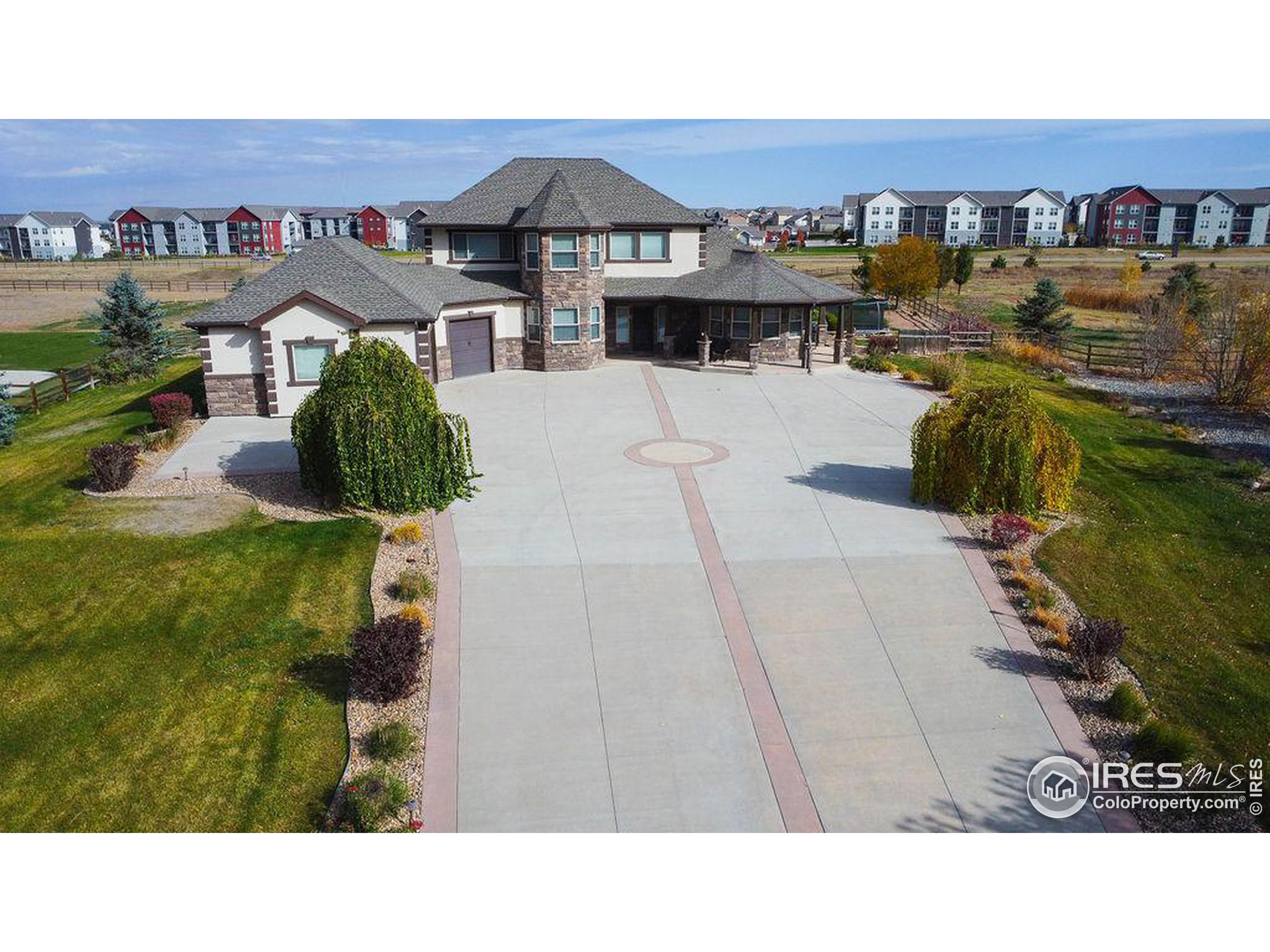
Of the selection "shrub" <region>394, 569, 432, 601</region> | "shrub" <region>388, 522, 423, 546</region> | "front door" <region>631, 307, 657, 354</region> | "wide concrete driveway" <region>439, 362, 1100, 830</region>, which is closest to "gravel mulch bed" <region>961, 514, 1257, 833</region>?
"wide concrete driveway" <region>439, 362, 1100, 830</region>

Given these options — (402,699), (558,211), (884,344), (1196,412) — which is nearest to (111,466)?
(402,699)

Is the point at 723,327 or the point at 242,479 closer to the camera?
the point at 242,479

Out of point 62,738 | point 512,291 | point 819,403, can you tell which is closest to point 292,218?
point 512,291

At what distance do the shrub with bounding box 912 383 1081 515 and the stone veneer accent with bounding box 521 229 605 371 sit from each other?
16.3 metres

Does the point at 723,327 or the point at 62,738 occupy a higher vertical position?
the point at 723,327

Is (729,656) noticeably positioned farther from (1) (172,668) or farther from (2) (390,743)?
(1) (172,668)

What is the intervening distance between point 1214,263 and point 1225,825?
3568 inches

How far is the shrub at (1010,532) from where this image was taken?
1656 cm

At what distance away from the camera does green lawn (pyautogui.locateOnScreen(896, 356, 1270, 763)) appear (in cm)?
1243

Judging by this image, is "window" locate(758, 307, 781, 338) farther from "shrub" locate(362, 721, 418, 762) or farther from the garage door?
"shrub" locate(362, 721, 418, 762)

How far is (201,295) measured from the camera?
76562 mm

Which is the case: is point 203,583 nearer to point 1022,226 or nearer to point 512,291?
point 512,291

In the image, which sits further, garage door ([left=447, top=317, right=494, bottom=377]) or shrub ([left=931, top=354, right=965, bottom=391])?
garage door ([left=447, top=317, right=494, bottom=377])

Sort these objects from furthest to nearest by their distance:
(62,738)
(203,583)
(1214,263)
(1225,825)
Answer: (1214,263) < (203,583) < (62,738) < (1225,825)
